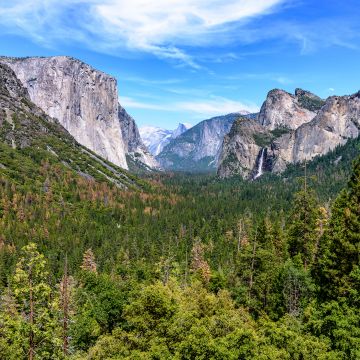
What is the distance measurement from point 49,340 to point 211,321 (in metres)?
14.6

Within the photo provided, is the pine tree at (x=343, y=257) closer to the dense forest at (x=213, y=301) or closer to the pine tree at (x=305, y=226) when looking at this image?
the dense forest at (x=213, y=301)

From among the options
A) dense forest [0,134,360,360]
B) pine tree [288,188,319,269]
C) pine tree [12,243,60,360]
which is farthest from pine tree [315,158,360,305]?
pine tree [12,243,60,360]

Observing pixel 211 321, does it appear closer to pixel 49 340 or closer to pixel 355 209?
pixel 49 340

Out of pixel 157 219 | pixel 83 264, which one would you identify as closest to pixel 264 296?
pixel 83 264

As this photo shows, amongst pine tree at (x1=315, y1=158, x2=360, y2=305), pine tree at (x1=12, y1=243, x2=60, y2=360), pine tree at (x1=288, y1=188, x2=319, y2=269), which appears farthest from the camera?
pine tree at (x1=288, y1=188, x2=319, y2=269)

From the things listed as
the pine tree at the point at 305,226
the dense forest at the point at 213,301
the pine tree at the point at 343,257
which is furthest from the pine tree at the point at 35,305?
the pine tree at the point at 305,226

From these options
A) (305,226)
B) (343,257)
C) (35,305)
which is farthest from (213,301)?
(35,305)

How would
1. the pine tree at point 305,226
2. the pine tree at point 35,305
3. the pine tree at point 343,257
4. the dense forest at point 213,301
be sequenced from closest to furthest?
the pine tree at point 35,305 < the dense forest at point 213,301 < the pine tree at point 343,257 < the pine tree at point 305,226

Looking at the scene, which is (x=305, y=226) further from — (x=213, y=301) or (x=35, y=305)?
(x=35, y=305)

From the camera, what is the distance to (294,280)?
5275 centimetres

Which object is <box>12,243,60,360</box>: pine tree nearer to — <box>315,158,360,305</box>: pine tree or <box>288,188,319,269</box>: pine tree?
<box>315,158,360,305</box>: pine tree

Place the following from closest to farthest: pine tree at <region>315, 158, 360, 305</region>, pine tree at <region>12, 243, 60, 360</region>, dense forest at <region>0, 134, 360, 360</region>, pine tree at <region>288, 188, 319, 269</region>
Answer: pine tree at <region>12, 243, 60, 360</region>, dense forest at <region>0, 134, 360, 360</region>, pine tree at <region>315, 158, 360, 305</region>, pine tree at <region>288, 188, 319, 269</region>

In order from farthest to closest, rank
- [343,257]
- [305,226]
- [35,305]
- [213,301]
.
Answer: [305,226], [213,301], [343,257], [35,305]

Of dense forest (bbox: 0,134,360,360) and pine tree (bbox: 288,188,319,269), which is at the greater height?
pine tree (bbox: 288,188,319,269)
